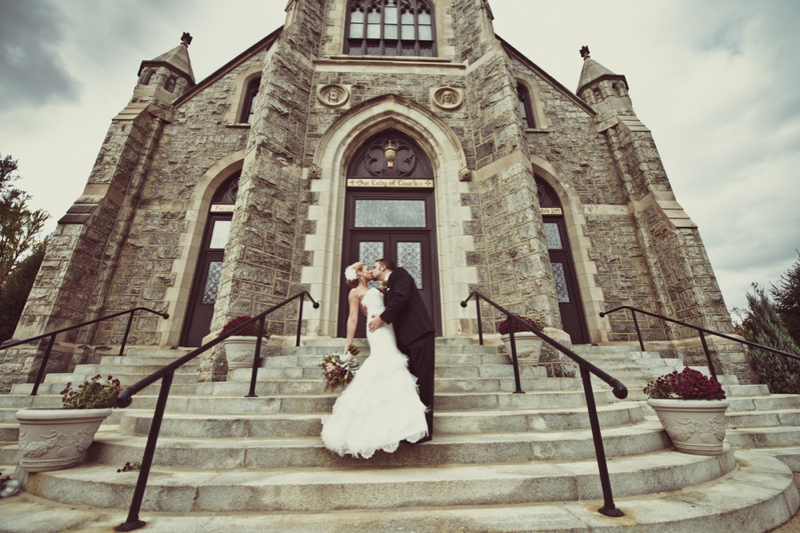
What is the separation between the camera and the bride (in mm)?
2426

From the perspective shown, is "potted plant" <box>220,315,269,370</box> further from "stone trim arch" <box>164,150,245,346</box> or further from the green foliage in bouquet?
"stone trim arch" <box>164,150,245,346</box>

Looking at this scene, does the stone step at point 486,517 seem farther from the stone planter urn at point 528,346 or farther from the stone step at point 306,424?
the stone planter urn at point 528,346

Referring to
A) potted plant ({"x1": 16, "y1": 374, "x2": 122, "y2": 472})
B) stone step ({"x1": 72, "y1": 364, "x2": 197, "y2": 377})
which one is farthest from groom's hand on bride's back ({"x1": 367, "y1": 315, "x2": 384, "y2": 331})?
stone step ({"x1": 72, "y1": 364, "x2": 197, "y2": 377})

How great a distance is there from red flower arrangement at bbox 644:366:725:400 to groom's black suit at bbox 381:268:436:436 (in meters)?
2.32

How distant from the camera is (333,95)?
322 inches

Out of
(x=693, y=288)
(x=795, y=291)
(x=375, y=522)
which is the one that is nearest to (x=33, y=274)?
(x=375, y=522)

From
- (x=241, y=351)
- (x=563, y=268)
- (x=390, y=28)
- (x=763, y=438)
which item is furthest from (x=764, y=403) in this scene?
(x=390, y=28)

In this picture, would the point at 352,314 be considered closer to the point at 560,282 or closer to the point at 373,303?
the point at 373,303

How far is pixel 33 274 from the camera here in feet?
36.8

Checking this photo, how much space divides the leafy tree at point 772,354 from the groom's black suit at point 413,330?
26.1ft

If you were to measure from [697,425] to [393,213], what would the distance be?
611 centimetres

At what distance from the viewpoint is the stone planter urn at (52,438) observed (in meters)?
2.62

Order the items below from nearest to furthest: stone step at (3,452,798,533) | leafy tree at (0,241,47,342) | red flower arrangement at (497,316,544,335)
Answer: stone step at (3,452,798,533) → red flower arrangement at (497,316,544,335) → leafy tree at (0,241,47,342)

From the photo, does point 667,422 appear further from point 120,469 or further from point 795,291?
point 795,291
